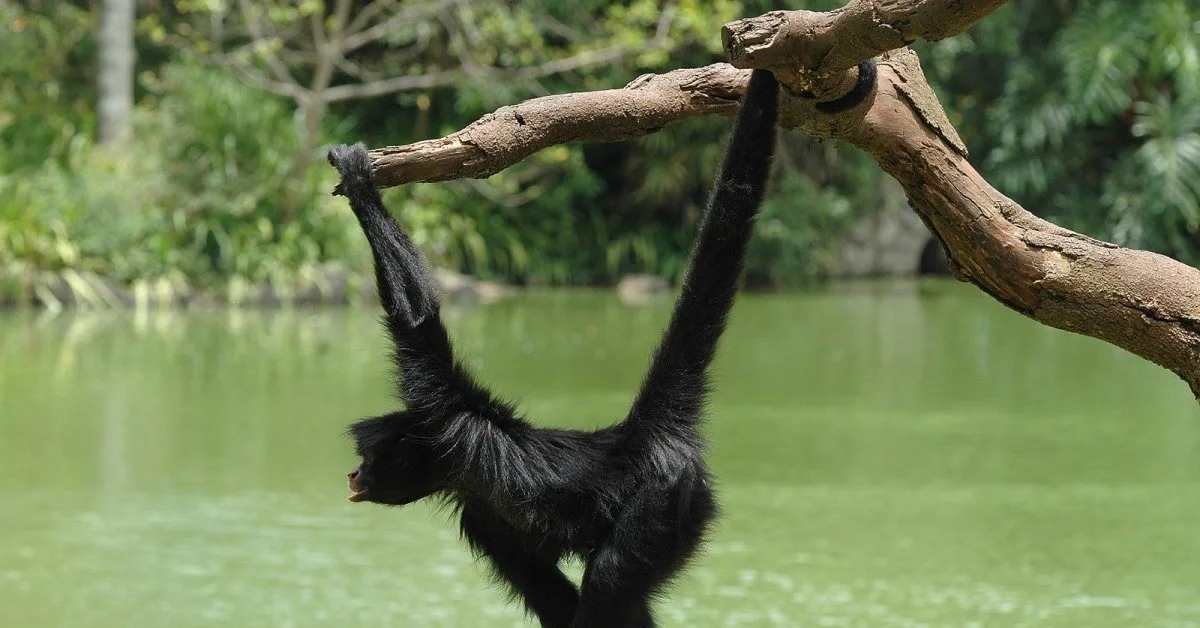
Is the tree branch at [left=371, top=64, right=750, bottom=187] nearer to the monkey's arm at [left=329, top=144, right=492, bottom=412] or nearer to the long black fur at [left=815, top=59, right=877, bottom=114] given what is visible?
the monkey's arm at [left=329, top=144, right=492, bottom=412]

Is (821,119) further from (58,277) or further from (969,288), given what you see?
(969,288)

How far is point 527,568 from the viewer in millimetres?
3445

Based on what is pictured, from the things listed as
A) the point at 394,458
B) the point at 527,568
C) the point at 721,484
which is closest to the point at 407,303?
the point at 394,458

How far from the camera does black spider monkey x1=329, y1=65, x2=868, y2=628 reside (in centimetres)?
300

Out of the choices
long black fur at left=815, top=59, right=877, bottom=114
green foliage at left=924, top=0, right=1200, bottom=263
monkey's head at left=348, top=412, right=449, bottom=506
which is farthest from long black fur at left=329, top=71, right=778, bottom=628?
green foliage at left=924, top=0, right=1200, bottom=263

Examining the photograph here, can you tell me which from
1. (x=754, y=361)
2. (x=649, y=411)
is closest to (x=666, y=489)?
(x=649, y=411)

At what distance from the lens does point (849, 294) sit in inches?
743

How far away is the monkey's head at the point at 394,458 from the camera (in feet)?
10.2

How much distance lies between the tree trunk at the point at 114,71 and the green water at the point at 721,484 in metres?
5.07

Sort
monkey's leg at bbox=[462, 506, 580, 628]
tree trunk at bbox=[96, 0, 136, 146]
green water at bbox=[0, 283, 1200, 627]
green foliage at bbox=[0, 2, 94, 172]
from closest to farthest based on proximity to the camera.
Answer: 1. monkey's leg at bbox=[462, 506, 580, 628]
2. green water at bbox=[0, 283, 1200, 627]
3. tree trunk at bbox=[96, 0, 136, 146]
4. green foliage at bbox=[0, 2, 94, 172]

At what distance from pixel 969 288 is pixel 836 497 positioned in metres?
14.2

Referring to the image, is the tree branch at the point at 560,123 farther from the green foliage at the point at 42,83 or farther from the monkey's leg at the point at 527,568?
the green foliage at the point at 42,83

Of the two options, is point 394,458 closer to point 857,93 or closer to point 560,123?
point 560,123

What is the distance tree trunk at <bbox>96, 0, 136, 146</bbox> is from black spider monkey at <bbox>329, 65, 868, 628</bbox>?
15.3 meters
